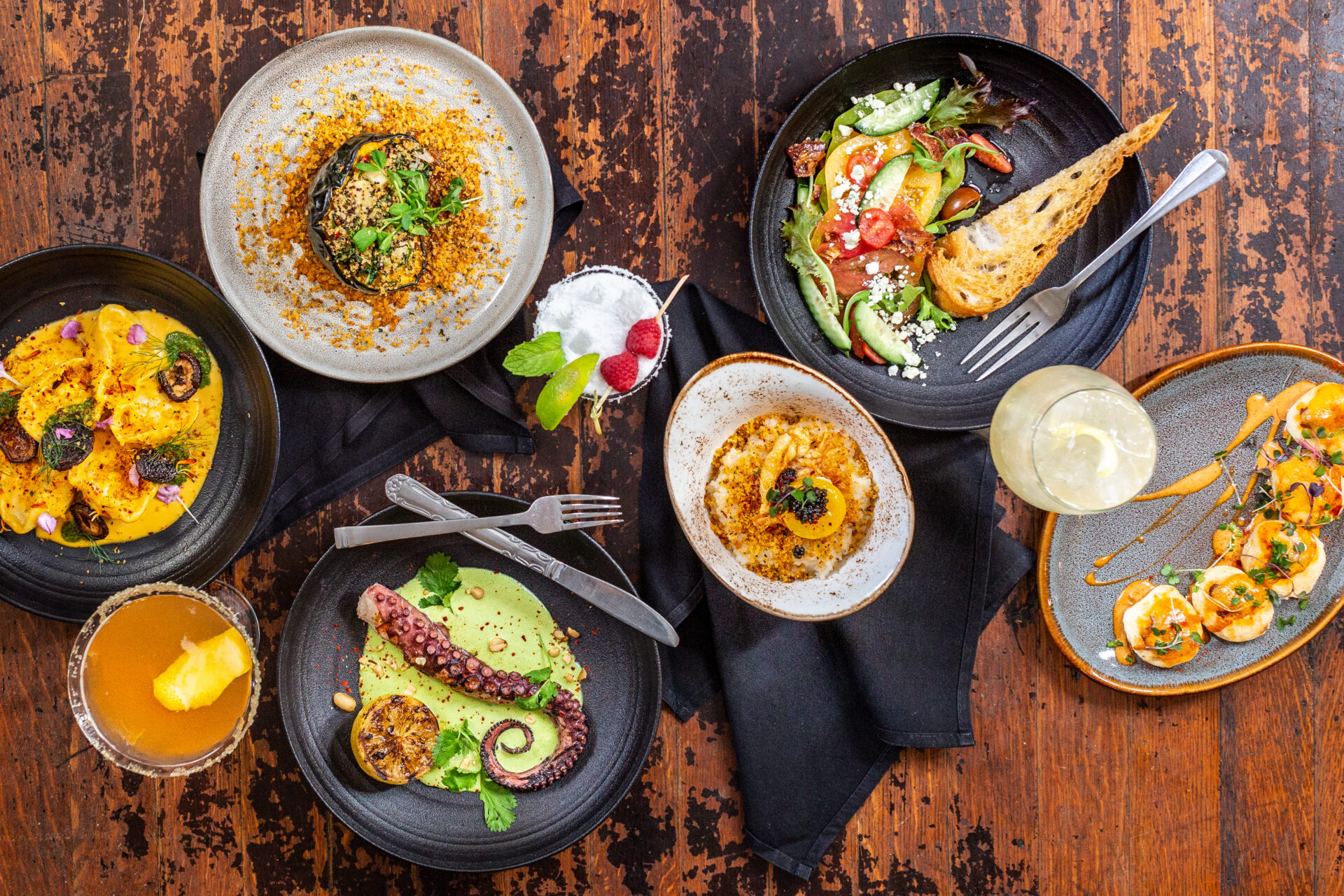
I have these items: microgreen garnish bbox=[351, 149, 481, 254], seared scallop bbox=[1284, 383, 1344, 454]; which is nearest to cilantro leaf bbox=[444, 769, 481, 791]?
microgreen garnish bbox=[351, 149, 481, 254]

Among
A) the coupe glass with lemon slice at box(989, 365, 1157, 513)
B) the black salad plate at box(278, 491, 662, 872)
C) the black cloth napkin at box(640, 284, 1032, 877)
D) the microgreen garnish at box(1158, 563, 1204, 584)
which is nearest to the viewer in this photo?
the coupe glass with lemon slice at box(989, 365, 1157, 513)

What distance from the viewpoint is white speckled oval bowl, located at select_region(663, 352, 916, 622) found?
8.52 feet

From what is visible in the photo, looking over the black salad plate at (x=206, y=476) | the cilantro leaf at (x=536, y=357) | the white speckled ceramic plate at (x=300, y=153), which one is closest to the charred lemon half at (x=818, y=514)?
the cilantro leaf at (x=536, y=357)

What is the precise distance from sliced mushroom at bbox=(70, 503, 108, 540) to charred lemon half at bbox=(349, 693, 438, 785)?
114 centimetres

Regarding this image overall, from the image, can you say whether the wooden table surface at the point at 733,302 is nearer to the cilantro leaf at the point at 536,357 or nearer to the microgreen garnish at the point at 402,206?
the cilantro leaf at the point at 536,357

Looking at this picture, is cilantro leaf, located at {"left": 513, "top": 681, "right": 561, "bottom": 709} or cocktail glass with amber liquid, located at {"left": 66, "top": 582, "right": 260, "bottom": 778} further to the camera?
cilantro leaf, located at {"left": 513, "top": 681, "right": 561, "bottom": 709}

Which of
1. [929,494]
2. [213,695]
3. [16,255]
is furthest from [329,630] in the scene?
[929,494]

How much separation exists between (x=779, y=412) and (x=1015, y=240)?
104cm

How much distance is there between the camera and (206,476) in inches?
110

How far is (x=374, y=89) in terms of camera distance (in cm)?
274

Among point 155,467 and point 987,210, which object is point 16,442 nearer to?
point 155,467

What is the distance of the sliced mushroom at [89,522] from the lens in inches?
107

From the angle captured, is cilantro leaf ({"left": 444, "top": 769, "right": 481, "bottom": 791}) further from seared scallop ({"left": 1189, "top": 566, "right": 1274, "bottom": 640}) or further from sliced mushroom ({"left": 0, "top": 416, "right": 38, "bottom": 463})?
seared scallop ({"left": 1189, "top": 566, "right": 1274, "bottom": 640})

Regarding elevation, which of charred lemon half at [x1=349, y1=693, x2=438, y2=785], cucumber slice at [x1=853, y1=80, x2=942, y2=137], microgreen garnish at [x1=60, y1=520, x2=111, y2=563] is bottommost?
charred lemon half at [x1=349, y1=693, x2=438, y2=785]
